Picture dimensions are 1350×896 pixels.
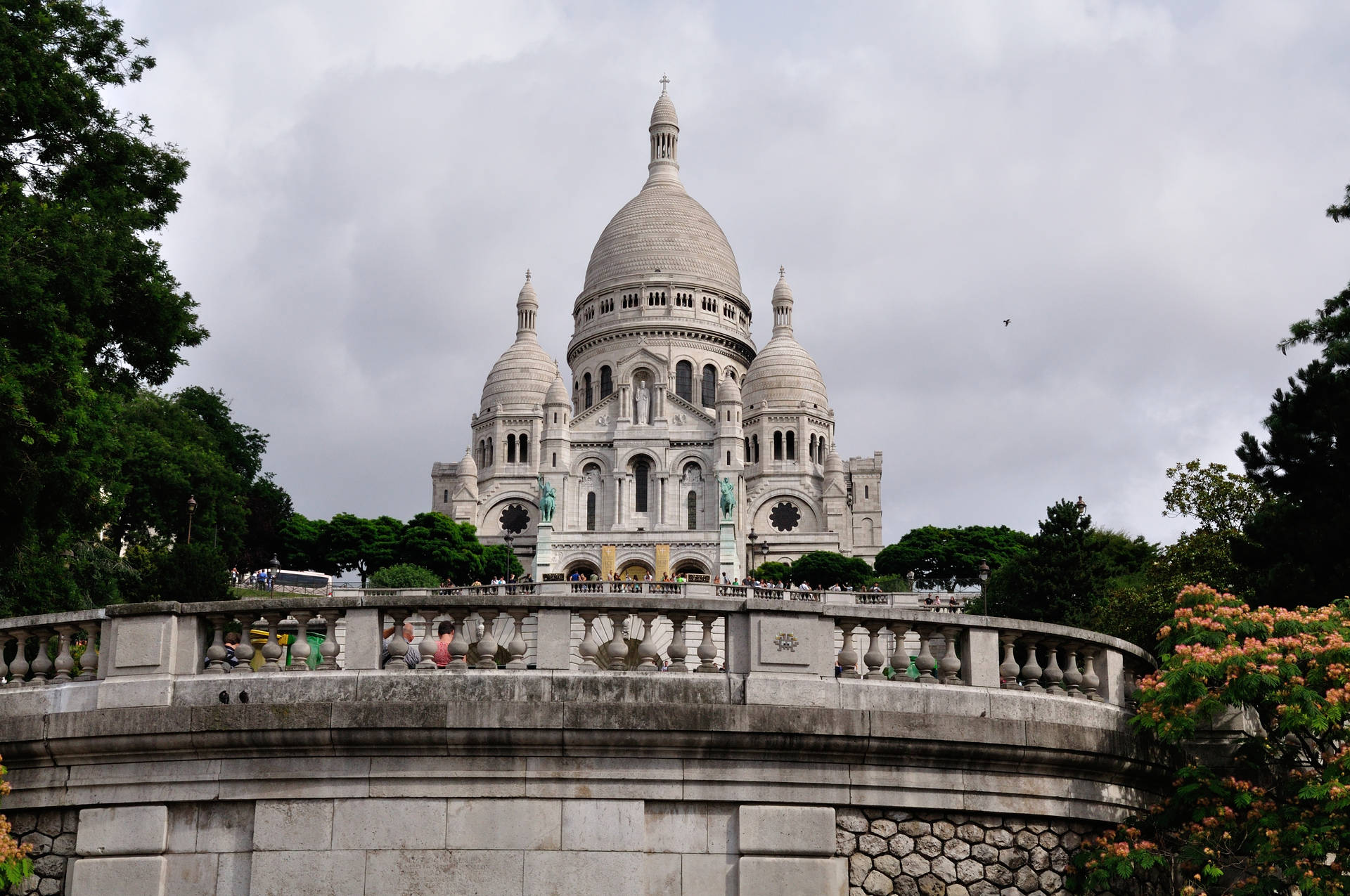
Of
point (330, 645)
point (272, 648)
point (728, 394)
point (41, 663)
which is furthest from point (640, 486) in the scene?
point (330, 645)

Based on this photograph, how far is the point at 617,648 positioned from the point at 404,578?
65.6 metres

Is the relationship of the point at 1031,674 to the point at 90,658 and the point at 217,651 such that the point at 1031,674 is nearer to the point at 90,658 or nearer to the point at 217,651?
the point at 217,651

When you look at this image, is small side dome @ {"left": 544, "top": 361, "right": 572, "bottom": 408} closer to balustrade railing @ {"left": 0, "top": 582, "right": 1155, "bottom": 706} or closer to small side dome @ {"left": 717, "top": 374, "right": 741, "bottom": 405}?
small side dome @ {"left": 717, "top": 374, "right": 741, "bottom": 405}

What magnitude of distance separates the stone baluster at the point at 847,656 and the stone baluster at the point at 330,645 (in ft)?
11.0

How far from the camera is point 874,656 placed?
1085 cm

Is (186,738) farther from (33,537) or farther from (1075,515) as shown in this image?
(1075,515)

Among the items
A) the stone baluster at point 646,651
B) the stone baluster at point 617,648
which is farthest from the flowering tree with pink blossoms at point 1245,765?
the stone baluster at point 617,648

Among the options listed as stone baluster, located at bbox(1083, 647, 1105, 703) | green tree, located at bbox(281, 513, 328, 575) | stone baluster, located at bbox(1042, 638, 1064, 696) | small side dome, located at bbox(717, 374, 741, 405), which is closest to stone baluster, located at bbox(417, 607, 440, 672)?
stone baluster, located at bbox(1042, 638, 1064, 696)

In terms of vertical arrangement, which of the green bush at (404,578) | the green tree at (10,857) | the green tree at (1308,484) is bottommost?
the green tree at (10,857)

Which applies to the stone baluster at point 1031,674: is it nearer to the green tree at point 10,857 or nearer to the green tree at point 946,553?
the green tree at point 10,857

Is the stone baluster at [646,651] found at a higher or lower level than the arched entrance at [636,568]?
lower

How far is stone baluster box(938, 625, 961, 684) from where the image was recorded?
10.9 metres

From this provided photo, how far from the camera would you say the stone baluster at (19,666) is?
11.2 m

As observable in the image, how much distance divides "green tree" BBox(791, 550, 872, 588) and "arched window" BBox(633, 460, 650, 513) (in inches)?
571
